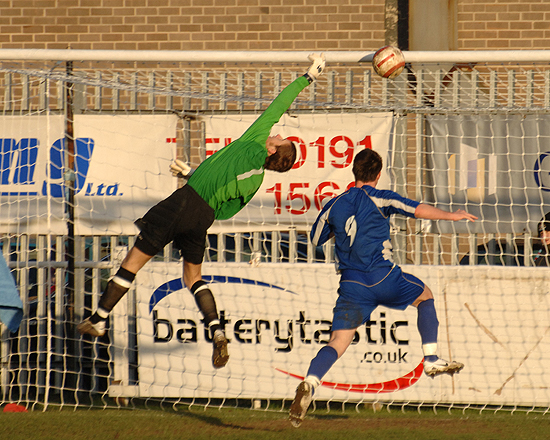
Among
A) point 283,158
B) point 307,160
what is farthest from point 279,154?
point 307,160

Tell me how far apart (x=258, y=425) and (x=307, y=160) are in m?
2.47

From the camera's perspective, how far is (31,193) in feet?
20.8

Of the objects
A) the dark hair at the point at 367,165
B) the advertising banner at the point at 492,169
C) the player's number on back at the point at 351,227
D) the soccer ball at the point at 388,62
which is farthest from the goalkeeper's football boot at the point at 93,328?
the advertising banner at the point at 492,169

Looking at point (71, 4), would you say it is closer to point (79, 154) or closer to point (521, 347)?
point (79, 154)

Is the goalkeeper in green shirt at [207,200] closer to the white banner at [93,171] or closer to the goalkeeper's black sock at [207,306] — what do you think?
the goalkeeper's black sock at [207,306]

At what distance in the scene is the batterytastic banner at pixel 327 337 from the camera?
19.2 ft

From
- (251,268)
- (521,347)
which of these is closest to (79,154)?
(251,268)

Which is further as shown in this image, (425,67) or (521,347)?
(425,67)

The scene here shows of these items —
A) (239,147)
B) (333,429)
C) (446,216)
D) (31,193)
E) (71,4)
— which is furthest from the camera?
(71,4)

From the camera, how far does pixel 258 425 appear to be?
17.9ft

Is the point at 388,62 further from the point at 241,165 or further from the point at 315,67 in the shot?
the point at 241,165

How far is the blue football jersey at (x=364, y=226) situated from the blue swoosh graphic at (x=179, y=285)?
134 cm

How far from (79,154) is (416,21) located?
532 centimetres

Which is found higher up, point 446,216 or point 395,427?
point 446,216
